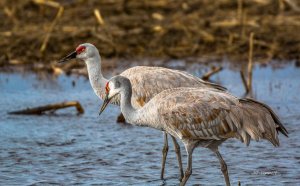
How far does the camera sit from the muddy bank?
1667cm

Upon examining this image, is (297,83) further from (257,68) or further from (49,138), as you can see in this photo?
(49,138)

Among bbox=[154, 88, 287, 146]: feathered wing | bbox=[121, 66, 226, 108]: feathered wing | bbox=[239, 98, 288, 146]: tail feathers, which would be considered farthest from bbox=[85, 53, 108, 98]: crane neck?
bbox=[239, 98, 288, 146]: tail feathers

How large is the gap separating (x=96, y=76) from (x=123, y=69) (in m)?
5.06

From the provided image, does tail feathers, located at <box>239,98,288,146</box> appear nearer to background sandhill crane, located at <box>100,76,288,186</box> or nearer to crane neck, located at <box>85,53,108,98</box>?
background sandhill crane, located at <box>100,76,288,186</box>

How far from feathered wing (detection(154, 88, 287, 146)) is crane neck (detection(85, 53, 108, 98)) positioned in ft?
6.59

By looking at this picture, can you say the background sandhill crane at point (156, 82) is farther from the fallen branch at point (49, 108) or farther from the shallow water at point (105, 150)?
the fallen branch at point (49, 108)

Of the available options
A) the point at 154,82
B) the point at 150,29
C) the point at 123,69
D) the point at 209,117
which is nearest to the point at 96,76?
the point at 154,82

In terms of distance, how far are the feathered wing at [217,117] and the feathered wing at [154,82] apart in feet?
4.23

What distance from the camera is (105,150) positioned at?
11.0 meters

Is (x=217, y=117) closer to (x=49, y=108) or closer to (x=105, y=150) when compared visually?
(x=105, y=150)

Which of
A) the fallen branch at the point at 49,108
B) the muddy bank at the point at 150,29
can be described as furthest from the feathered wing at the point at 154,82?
the muddy bank at the point at 150,29

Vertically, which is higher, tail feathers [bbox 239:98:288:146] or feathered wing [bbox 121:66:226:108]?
feathered wing [bbox 121:66:226:108]

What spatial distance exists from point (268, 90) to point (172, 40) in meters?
3.57

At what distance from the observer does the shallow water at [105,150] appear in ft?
32.0
